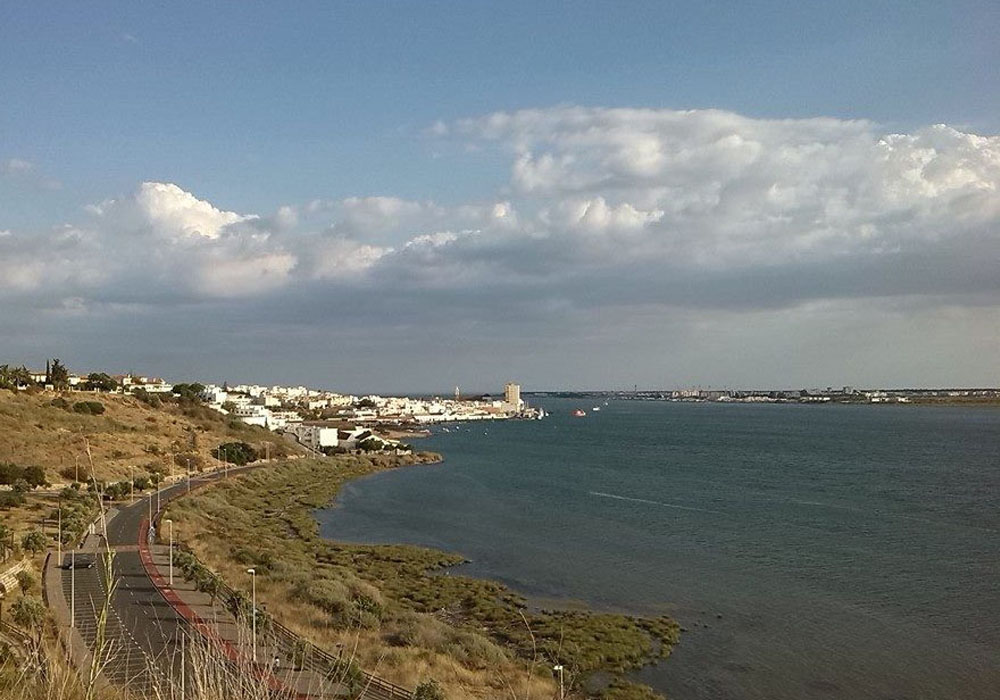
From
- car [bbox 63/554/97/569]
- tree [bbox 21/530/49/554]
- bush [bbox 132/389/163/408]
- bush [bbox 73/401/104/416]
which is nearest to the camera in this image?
car [bbox 63/554/97/569]

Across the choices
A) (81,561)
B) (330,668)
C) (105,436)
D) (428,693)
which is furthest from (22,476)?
(428,693)

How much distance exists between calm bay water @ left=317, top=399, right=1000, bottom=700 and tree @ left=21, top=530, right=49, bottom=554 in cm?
1728

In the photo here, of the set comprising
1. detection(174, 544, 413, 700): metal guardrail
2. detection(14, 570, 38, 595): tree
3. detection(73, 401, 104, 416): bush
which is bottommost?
detection(174, 544, 413, 700): metal guardrail

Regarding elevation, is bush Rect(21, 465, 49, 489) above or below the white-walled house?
above

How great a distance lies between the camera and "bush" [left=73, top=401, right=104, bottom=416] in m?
60.2

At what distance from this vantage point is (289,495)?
188ft

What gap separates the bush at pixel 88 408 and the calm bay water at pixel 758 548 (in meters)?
22.1

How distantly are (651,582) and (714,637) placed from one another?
7029 mm

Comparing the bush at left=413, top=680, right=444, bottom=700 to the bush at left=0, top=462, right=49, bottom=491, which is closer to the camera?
the bush at left=413, top=680, right=444, bottom=700

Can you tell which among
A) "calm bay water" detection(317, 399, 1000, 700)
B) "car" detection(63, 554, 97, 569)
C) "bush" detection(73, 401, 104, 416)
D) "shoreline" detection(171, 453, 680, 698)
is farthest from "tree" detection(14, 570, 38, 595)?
"bush" detection(73, 401, 104, 416)

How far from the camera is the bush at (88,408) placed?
60188mm

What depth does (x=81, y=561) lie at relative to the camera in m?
25.4

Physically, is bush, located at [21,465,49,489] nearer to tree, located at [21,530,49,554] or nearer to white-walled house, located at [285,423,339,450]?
tree, located at [21,530,49,554]

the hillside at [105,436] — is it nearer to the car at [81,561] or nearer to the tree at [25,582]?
the car at [81,561]
